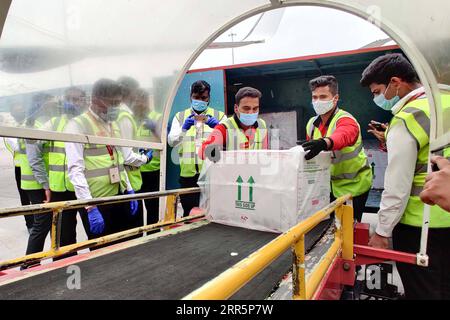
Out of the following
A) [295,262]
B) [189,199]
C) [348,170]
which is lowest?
[189,199]

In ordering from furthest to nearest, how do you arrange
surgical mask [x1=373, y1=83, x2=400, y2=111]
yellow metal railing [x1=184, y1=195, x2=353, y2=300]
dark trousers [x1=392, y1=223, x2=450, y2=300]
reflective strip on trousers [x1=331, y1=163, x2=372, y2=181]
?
reflective strip on trousers [x1=331, y1=163, x2=372, y2=181] < surgical mask [x1=373, y1=83, x2=400, y2=111] < dark trousers [x1=392, y1=223, x2=450, y2=300] < yellow metal railing [x1=184, y1=195, x2=353, y2=300]

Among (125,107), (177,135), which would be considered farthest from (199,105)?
(125,107)

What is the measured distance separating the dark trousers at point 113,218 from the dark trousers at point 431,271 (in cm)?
226

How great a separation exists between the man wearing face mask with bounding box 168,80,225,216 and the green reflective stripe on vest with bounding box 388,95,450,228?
2295 millimetres

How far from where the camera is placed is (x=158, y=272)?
4.73ft

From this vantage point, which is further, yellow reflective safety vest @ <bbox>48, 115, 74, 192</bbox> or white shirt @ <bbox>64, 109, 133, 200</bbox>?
yellow reflective safety vest @ <bbox>48, 115, 74, 192</bbox>

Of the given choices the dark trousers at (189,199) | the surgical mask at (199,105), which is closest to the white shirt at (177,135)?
the surgical mask at (199,105)

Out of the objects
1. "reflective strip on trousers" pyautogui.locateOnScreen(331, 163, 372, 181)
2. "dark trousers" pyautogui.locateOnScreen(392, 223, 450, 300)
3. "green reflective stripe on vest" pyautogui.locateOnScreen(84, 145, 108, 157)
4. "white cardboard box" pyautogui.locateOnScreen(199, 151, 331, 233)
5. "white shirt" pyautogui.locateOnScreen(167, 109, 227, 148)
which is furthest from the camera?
"white shirt" pyautogui.locateOnScreen(167, 109, 227, 148)

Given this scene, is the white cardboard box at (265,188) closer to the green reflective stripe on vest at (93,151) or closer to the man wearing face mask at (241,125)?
the man wearing face mask at (241,125)

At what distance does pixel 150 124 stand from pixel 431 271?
2.32 metres

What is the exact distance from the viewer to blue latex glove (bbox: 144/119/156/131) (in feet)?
8.28

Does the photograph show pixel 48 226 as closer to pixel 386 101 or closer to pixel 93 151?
pixel 93 151

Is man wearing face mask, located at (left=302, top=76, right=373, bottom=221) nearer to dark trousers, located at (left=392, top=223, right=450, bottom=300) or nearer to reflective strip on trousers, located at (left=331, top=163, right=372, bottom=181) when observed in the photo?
reflective strip on trousers, located at (left=331, top=163, right=372, bottom=181)

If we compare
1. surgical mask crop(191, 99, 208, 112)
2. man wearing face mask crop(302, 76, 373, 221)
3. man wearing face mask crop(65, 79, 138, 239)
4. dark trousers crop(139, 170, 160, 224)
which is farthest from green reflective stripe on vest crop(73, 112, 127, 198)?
man wearing face mask crop(302, 76, 373, 221)
